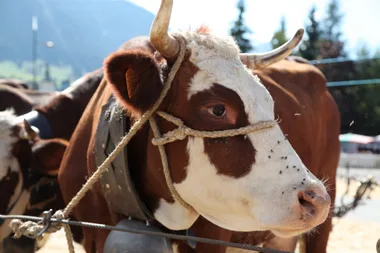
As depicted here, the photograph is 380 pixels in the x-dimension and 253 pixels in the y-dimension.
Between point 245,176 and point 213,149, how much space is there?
18 cm

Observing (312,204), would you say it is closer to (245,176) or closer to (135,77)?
(245,176)

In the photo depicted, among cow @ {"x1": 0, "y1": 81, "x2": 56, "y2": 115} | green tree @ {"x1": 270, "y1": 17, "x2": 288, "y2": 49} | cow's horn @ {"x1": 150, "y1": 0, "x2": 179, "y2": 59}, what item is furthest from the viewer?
green tree @ {"x1": 270, "y1": 17, "x2": 288, "y2": 49}

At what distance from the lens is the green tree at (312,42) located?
42.0m

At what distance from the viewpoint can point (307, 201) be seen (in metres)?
2.30

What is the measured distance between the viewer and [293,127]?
4.02 m

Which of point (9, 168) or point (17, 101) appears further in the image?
point (17, 101)

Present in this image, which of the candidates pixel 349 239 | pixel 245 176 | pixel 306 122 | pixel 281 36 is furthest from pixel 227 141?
pixel 281 36

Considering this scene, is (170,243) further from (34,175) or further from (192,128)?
(34,175)

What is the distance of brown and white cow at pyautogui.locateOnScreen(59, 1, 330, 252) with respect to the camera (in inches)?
92.3

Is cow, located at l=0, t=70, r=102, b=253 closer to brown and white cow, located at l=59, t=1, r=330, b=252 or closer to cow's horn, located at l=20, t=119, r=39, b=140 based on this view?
cow's horn, located at l=20, t=119, r=39, b=140

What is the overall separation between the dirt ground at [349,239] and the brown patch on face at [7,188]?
95.8 inches

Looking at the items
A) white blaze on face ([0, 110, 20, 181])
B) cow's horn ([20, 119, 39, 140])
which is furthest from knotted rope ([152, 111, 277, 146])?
cow's horn ([20, 119, 39, 140])

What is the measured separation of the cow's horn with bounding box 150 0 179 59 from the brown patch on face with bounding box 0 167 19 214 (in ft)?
5.78

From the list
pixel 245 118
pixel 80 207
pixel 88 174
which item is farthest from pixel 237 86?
pixel 80 207
